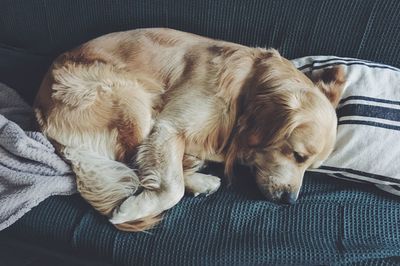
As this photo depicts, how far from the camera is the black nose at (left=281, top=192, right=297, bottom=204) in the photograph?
6.23ft

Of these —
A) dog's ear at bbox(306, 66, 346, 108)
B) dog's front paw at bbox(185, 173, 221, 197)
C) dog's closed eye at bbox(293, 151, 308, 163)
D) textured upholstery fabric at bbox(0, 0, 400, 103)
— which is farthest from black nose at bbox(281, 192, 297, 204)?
textured upholstery fabric at bbox(0, 0, 400, 103)

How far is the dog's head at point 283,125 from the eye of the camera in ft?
6.15

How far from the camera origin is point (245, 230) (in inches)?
70.8

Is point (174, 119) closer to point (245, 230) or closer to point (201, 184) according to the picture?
point (201, 184)

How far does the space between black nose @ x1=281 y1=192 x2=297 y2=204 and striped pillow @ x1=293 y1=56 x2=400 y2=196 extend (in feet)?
0.59

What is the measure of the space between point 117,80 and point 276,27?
0.80m

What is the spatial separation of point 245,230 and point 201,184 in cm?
30

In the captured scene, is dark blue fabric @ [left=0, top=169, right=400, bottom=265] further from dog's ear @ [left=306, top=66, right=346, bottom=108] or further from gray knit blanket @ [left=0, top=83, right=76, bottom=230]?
dog's ear @ [left=306, top=66, right=346, bottom=108]

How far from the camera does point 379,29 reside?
2.12 metres

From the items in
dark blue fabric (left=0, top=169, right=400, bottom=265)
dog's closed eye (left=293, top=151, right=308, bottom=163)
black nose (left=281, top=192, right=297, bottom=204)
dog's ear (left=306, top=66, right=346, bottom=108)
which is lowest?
dark blue fabric (left=0, top=169, right=400, bottom=265)

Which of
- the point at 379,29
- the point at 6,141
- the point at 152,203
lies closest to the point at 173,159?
the point at 152,203

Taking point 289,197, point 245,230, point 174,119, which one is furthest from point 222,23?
point 245,230

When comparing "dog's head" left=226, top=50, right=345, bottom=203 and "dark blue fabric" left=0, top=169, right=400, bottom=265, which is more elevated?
"dog's head" left=226, top=50, right=345, bottom=203

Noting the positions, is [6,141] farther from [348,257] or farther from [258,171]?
[348,257]
